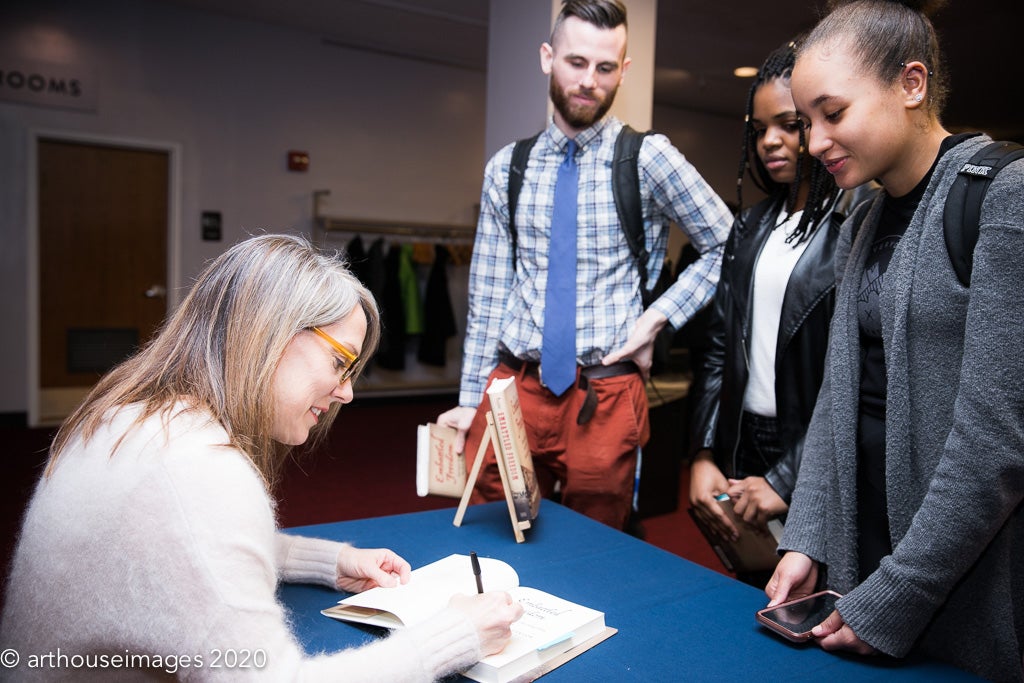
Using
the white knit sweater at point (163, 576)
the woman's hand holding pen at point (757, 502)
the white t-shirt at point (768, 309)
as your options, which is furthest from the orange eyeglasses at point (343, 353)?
the white t-shirt at point (768, 309)

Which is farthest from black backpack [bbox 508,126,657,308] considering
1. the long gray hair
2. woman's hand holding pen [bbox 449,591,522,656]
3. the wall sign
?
the wall sign

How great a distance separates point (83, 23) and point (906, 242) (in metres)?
6.50

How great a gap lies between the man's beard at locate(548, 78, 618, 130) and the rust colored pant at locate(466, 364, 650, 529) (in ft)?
2.21

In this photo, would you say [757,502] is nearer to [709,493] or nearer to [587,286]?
[709,493]

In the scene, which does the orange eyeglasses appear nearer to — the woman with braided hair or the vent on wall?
the woman with braided hair

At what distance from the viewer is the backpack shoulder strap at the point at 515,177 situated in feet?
6.95

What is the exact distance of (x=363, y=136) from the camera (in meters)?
7.26

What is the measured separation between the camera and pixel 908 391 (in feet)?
3.81

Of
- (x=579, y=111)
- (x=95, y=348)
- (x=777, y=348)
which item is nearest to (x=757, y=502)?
(x=777, y=348)

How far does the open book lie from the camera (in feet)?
3.29

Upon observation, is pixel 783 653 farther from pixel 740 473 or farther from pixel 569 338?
pixel 569 338

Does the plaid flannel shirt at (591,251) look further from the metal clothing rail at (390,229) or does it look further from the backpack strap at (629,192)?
the metal clothing rail at (390,229)

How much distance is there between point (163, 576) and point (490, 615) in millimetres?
403

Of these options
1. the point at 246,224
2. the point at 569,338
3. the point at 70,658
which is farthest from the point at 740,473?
the point at 246,224
